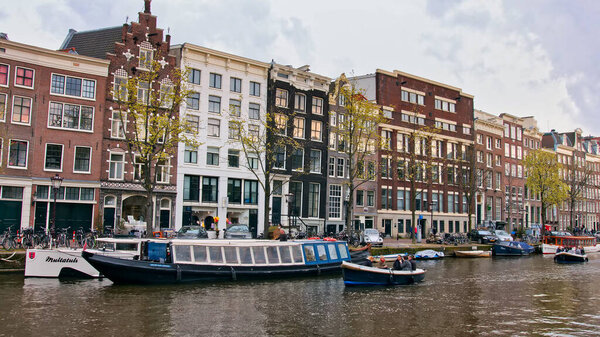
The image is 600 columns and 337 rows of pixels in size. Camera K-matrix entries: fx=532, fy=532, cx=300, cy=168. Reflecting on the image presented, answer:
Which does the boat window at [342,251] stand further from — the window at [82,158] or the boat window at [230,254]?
the window at [82,158]

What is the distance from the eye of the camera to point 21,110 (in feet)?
140

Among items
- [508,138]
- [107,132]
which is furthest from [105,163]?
[508,138]

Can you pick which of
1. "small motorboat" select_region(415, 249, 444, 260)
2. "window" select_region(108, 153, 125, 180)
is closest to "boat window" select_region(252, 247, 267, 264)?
"window" select_region(108, 153, 125, 180)

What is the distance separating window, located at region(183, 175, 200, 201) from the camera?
168ft

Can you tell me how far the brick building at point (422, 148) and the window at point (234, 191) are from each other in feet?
61.8

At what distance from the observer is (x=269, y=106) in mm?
57719

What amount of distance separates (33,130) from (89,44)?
40.9 ft

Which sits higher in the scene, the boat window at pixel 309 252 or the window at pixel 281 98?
the window at pixel 281 98

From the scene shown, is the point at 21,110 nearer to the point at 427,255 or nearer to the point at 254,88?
the point at 254,88

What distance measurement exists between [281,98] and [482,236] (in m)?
28.9

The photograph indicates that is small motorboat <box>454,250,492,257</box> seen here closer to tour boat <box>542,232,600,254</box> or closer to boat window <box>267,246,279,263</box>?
tour boat <box>542,232,600,254</box>

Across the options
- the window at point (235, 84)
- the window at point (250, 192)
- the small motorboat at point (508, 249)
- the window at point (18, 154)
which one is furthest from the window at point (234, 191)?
the small motorboat at point (508, 249)

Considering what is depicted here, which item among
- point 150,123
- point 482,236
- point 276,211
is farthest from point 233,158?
point 482,236

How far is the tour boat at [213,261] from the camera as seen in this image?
2792 cm
